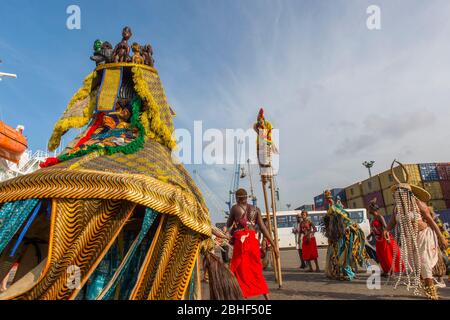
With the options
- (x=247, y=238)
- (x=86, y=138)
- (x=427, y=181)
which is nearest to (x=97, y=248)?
(x=86, y=138)

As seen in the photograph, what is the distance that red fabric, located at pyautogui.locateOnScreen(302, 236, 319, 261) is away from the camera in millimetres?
9098

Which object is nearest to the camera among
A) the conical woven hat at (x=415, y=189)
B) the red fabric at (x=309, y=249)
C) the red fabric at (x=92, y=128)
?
the red fabric at (x=92, y=128)

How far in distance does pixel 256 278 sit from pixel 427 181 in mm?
33220

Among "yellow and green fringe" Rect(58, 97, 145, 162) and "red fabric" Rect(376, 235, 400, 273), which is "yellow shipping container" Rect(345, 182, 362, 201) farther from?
"yellow and green fringe" Rect(58, 97, 145, 162)

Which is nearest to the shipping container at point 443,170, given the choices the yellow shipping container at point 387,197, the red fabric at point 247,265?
the yellow shipping container at point 387,197

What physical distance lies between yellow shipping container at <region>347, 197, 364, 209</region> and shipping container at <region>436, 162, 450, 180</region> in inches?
338

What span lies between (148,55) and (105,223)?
2.94m

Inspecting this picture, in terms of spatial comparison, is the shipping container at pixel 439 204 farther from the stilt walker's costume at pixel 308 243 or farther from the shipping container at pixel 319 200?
the stilt walker's costume at pixel 308 243

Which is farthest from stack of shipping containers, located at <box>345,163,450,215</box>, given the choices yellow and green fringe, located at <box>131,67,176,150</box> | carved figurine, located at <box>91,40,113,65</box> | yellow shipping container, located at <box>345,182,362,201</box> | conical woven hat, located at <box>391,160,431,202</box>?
carved figurine, located at <box>91,40,113,65</box>

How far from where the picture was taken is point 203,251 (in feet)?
10.3

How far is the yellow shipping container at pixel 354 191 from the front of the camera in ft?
117

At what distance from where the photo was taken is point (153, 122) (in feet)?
11.9

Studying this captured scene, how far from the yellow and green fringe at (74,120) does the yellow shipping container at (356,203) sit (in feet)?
120
